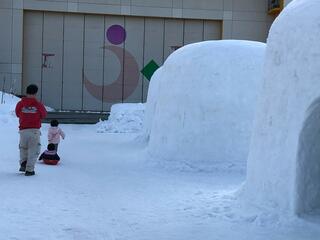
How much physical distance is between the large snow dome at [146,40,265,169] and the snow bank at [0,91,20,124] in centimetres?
888

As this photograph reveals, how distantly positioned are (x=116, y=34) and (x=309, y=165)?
903 inches

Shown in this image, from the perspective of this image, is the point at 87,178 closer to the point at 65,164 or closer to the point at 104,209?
the point at 65,164

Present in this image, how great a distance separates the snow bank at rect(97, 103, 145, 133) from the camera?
68.6 ft

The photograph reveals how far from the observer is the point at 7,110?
2064 centimetres

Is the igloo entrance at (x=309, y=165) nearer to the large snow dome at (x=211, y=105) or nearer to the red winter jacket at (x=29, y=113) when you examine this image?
the large snow dome at (x=211, y=105)

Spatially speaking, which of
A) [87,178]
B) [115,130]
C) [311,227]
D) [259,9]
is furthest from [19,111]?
[259,9]

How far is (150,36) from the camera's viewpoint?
94.5 ft

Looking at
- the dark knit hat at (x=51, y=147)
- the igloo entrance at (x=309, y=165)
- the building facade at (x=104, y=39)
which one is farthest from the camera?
the building facade at (x=104, y=39)

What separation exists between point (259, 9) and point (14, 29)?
1191 cm

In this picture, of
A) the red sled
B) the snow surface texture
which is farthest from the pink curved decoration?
the snow surface texture

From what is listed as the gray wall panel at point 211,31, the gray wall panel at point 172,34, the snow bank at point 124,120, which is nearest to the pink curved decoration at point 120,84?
the gray wall panel at point 172,34

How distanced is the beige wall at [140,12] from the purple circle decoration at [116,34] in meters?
0.78

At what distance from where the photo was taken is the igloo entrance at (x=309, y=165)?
20.1ft

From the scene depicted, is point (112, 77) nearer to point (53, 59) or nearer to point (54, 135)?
point (53, 59)
